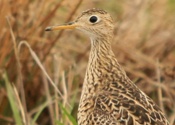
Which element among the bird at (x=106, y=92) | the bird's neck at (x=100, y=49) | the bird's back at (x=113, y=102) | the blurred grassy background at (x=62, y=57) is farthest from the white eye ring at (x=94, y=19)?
the blurred grassy background at (x=62, y=57)

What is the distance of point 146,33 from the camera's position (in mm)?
10414

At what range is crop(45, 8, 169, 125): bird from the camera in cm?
576

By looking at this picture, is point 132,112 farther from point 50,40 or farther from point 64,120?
point 50,40

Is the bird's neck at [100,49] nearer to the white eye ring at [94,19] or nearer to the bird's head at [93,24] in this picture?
the bird's head at [93,24]

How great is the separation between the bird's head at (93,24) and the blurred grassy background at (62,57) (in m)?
0.69

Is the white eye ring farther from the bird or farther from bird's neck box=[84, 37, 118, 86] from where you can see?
bird's neck box=[84, 37, 118, 86]

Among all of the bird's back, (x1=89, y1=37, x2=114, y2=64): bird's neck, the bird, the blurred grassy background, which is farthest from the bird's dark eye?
the blurred grassy background

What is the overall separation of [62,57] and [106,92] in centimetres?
303

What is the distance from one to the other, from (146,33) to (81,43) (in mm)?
1308

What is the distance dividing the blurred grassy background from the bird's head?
0.69 metres

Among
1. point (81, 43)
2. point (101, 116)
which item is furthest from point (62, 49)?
point (101, 116)

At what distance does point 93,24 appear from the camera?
21.7 feet

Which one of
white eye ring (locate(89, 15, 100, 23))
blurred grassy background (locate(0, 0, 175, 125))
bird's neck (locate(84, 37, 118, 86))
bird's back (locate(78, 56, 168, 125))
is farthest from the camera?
blurred grassy background (locate(0, 0, 175, 125))

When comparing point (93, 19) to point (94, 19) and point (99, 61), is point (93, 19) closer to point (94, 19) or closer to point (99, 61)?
point (94, 19)
